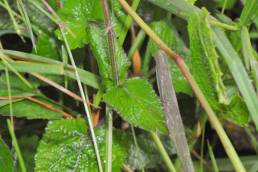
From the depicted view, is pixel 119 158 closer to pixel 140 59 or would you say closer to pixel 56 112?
pixel 56 112

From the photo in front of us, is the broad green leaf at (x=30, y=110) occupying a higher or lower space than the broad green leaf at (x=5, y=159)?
higher

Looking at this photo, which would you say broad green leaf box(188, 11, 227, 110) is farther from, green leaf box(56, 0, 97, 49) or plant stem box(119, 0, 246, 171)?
green leaf box(56, 0, 97, 49)

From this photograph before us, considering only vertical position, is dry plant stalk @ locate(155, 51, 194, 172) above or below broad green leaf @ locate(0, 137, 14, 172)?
above

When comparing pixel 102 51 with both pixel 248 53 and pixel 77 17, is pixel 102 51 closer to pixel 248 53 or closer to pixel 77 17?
pixel 77 17

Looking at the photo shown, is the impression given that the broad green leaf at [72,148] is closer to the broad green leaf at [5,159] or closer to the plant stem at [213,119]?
the broad green leaf at [5,159]

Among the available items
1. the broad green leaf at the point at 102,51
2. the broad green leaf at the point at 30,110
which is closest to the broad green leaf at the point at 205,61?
the broad green leaf at the point at 102,51

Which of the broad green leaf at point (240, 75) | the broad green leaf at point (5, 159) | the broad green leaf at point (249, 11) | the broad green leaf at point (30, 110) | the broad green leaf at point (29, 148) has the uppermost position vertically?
the broad green leaf at point (249, 11)

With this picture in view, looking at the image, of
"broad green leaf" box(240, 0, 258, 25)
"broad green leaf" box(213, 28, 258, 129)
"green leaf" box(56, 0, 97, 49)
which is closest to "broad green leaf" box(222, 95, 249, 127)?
"broad green leaf" box(213, 28, 258, 129)
